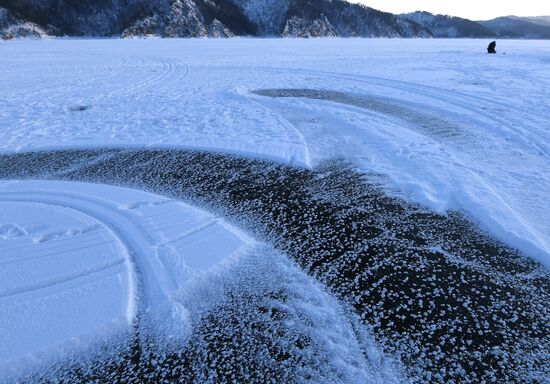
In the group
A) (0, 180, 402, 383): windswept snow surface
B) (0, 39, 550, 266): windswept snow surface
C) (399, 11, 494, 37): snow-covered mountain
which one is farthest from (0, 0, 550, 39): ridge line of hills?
(0, 180, 402, 383): windswept snow surface

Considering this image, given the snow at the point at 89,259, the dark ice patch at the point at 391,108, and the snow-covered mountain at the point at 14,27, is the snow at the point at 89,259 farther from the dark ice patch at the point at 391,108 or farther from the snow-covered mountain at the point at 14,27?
the snow-covered mountain at the point at 14,27

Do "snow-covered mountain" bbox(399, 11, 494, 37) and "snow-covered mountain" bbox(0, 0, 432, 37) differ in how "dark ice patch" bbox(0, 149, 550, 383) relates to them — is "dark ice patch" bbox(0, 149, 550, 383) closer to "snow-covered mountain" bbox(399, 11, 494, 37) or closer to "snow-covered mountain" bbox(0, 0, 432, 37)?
"snow-covered mountain" bbox(0, 0, 432, 37)

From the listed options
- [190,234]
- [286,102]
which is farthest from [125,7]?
[190,234]

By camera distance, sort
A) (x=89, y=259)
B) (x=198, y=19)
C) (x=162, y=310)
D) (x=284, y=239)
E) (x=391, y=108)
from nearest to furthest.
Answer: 1. (x=162, y=310)
2. (x=89, y=259)
3. (x=284, y=239)
4. (x=391, y=108)
5. (x=198, y=19)

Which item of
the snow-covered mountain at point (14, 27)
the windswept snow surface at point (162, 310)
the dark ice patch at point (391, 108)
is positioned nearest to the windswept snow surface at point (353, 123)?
the dark ice patch at point (391, 108)

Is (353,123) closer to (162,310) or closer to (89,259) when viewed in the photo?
(89,259)

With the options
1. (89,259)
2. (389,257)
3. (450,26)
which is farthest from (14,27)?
(450,26)
